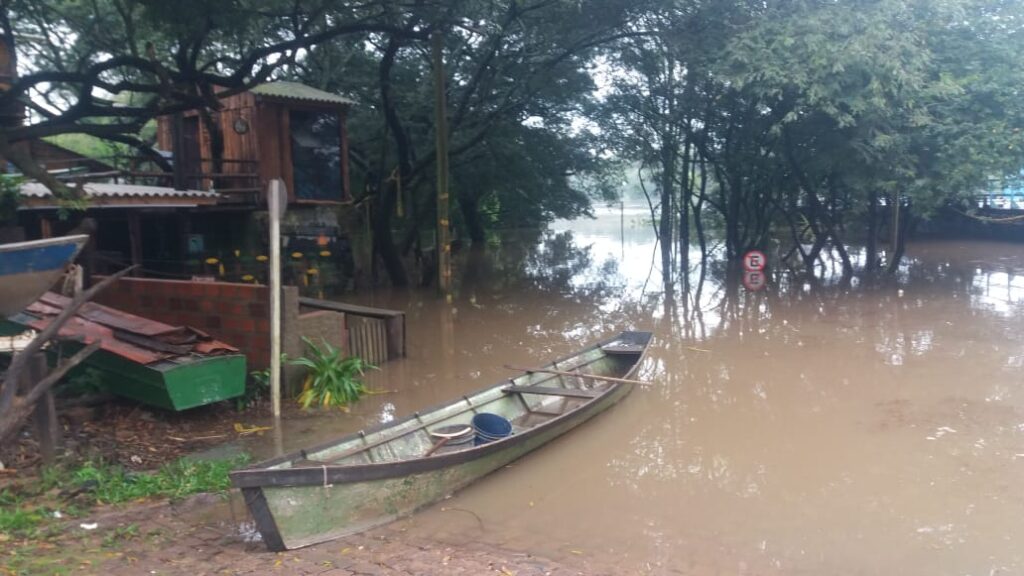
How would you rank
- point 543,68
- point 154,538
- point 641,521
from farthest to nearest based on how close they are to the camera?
point 543,68
point 641,521
point 154,538

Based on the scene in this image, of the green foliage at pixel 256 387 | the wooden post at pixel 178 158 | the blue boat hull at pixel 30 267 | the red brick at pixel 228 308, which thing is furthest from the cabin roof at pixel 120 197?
the blue boat hull at pixel 30 267

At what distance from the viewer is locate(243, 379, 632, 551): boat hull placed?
16.2ft

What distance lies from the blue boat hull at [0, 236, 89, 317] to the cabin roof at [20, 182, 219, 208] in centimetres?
340

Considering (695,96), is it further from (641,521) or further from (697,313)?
(641,521)

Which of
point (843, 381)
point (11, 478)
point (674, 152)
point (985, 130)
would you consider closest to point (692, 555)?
point (11, 478)

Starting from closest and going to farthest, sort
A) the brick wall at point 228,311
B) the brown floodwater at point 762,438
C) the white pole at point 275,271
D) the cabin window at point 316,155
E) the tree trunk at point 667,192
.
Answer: the brown floodwater at point 762,438 → the white pole at point 275,271 → the brick wall at point 228,311 → the cabin window at point 316,155 → the tree trunk at point 667,192

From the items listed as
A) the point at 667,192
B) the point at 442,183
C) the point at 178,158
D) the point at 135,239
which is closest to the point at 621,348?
the point at 442,183

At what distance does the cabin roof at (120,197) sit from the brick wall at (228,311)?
52.4 inches

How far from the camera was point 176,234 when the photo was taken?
15.9 m

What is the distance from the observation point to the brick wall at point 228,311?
8648 mm

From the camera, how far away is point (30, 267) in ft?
17.9

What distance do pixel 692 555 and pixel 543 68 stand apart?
13514 mm

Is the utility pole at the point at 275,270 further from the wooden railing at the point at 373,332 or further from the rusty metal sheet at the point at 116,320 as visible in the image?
the wooden railing at the point at 373,332

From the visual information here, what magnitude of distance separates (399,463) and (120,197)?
682 centimetres
